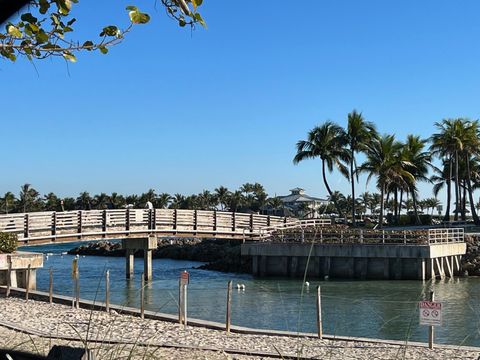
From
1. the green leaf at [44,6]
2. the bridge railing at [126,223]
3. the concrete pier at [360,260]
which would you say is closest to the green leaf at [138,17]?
the green leaf at [44,6]

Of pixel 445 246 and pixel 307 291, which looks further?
pixel 445 246

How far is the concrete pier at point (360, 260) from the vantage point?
37.9 meters

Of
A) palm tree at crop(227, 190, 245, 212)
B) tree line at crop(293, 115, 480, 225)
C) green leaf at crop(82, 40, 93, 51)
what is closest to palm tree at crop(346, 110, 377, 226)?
tree line at crop(293, 115, 480, 225)

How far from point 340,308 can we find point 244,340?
1195 cm

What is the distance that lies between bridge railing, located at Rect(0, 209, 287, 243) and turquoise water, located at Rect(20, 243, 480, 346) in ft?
10.3

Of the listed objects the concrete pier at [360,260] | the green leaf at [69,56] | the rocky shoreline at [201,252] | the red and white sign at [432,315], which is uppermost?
the green leaf at [69,56]

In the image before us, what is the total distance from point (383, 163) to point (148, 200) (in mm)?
80315

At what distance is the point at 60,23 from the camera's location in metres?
4.27

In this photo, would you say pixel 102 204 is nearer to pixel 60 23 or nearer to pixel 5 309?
→ pixel 5 309

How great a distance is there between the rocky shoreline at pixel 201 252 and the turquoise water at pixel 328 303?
16.5 feet

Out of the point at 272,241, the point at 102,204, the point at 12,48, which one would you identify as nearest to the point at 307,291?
the point at 272,241

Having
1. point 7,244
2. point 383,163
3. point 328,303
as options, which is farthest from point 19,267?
point 383,163

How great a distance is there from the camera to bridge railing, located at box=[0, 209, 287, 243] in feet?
110

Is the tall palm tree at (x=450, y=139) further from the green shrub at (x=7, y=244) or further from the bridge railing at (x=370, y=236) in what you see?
the green shrub at (x=7, y=244)
